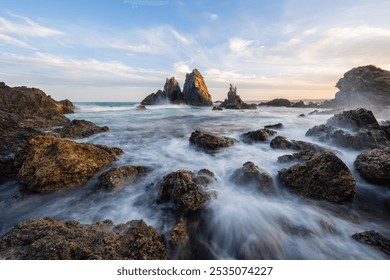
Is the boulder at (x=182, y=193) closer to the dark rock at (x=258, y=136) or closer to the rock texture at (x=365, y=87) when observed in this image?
the dark rock at (x=258, y=136)

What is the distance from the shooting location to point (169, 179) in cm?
507

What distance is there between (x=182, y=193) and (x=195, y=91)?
218 feet

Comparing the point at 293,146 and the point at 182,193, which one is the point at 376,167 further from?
the point at 182,193

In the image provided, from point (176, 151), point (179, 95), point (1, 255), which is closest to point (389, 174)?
point (176, 151)

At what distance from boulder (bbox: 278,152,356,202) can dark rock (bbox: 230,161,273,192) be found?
492 mm

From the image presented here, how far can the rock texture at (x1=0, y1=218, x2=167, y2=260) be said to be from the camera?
107 inches

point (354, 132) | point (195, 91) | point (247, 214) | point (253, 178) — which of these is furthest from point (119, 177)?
point (195, 91)

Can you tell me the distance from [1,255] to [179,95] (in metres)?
72.4

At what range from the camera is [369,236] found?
11.9ft

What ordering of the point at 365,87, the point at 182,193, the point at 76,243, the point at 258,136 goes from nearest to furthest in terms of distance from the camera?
the point at 76,243, the point at 182,193, the point at 258,136, the point at 365,87

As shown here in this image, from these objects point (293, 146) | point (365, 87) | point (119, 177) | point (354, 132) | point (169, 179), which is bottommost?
point (119, 177)

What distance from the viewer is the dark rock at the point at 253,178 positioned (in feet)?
17.7
